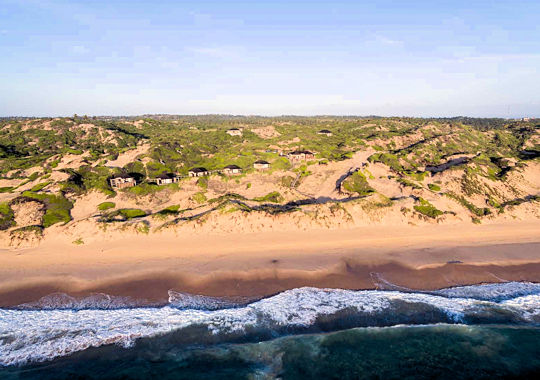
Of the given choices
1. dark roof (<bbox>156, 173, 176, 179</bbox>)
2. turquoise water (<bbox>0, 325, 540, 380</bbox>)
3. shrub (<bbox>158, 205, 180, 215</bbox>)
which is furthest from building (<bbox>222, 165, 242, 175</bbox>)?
turquoise water (<bbox>0, 325, 540, 380</bbox>)

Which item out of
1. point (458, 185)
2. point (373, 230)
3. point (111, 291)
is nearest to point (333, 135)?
point (458, 185)

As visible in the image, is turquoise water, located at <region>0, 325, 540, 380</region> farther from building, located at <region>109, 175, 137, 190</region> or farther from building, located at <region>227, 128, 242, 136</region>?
building, located at <region>227, 128, 242, 136</region>

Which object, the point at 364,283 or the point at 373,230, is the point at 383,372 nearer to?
the point at 364,283

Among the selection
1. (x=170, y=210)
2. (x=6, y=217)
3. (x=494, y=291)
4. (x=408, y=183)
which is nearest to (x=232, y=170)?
(x=170, y=210)

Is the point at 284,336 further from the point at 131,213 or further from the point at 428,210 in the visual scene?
the point at 131,213

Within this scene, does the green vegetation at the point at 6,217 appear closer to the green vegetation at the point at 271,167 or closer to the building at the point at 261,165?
the green vegetation at the point at 271,167
